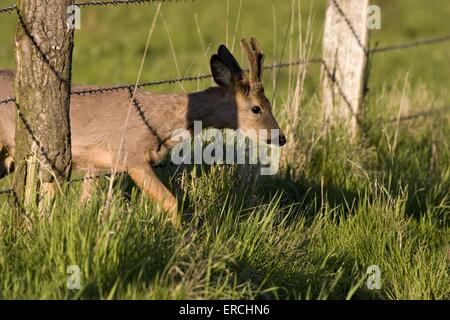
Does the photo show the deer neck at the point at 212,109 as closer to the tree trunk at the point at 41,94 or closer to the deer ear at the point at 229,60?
the deer ear at the point at 229,60

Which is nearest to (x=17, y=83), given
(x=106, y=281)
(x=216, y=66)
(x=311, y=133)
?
(x=106, y=281)

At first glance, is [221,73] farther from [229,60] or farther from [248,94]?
[248,94]

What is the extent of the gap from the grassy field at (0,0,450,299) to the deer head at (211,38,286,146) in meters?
0.18

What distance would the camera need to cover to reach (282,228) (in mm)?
5438

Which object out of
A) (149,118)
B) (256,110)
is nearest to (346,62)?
(256,110)

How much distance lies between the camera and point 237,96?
6.59 m

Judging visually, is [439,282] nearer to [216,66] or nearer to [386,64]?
[216,66]

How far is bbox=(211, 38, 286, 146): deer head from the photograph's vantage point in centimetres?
641

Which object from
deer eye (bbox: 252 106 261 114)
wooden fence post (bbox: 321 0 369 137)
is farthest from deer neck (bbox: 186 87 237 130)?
wooden fence post (bbox: 321 0 369 137)

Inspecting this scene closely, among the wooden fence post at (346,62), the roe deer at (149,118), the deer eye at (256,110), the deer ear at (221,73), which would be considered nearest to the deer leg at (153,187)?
the roe deer at (149,118)

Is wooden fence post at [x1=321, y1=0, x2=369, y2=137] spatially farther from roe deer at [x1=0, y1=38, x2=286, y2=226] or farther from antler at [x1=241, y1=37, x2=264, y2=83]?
antler at [x1=241, y1=37, x2=264, y2=83]

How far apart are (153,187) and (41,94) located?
1077mm

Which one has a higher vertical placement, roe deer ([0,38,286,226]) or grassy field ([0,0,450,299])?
roe deer ([0,38,286,226])
